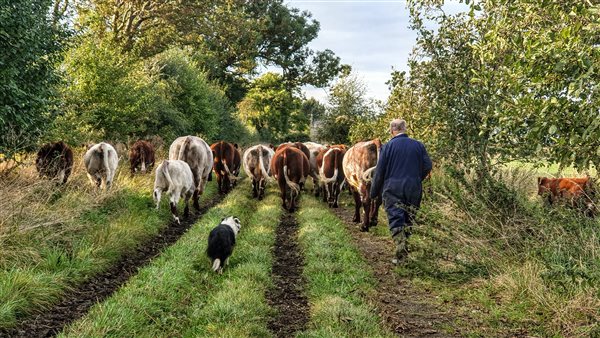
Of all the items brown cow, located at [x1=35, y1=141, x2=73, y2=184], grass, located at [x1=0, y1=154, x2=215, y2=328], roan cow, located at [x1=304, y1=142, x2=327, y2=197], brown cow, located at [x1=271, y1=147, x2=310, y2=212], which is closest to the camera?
grass, located at [x1=0, y1=154, x2=215, y2=328]

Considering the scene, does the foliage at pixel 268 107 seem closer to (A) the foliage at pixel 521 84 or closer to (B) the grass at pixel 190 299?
(A) the foliage at pixel 521 84

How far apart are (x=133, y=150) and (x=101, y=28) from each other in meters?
9.54

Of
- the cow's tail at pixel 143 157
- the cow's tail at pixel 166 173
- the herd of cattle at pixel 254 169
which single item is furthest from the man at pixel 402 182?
the cow's tail at pixel 143 157

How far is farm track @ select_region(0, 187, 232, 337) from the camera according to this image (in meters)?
4.69

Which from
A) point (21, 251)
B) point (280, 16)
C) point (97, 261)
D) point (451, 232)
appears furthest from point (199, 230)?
point (280, 16)

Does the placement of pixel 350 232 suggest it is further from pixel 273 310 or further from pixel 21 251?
pixel 21 251

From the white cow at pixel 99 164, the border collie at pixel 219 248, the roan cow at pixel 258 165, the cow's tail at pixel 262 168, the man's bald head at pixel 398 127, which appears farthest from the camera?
the roan cow at pixel 258 165

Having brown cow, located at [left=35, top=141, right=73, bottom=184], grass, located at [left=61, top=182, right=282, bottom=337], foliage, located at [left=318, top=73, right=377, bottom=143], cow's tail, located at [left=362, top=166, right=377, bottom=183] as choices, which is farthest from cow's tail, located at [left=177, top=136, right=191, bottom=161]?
foliage, located at [left=318, top=73, right=377, bottom=143]

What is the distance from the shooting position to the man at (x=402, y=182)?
6.97m

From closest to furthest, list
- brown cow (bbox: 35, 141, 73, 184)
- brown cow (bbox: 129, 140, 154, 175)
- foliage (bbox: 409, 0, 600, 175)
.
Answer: foliage (bbox: 409, 0, 600, 175) < brown cow (bbox: 35, 141, 73, 184) < brown cow (bbox: 129, 140, 154, 175)

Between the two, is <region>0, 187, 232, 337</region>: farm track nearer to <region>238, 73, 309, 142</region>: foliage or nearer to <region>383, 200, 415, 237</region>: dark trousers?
<region>383, 200, 415, 237</region>: dark trousers

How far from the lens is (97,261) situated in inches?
262

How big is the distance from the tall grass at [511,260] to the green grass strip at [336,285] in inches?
36.9

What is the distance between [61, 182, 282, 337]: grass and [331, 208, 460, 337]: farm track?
4.58 ft
